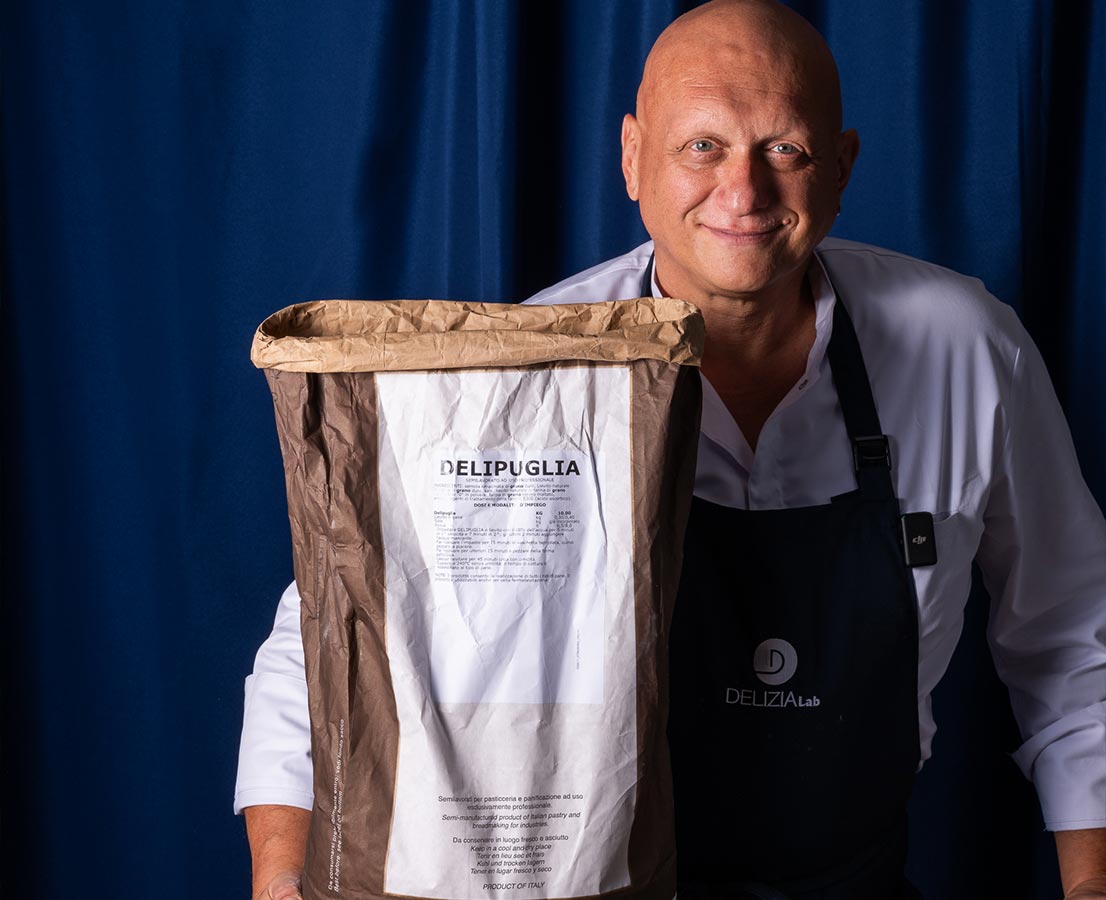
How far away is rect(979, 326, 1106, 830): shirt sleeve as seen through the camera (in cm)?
114

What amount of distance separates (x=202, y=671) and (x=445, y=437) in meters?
0.87

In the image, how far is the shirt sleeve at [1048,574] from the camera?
1141 mm

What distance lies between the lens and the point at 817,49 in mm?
1059

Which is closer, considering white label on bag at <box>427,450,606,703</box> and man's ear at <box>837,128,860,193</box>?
white label on bag at <box>427,450,606,703</box>

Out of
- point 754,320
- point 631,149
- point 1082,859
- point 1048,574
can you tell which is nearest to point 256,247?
point 631,149

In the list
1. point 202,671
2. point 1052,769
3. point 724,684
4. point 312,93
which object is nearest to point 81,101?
point 312,93

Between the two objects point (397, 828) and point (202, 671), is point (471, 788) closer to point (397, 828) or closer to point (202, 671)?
point (397, 828)

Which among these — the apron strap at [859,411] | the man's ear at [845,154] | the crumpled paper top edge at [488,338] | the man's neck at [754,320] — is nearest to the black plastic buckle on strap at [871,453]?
the apron strap at [859,411]

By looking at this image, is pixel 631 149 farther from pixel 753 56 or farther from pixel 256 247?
pixel 256 247

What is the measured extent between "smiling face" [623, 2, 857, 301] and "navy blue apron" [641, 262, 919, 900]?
208mm

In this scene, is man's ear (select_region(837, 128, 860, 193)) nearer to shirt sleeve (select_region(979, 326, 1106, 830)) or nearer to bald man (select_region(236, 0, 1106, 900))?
bald man (select_region(236, 0, 1106, 900))

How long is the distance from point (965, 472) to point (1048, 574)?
158 mm

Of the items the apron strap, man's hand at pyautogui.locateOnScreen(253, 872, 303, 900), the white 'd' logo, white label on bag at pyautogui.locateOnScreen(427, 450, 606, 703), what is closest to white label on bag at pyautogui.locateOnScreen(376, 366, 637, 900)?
white label on bag at pyautogui.locateOnScreen(427, 450, 606, 703)

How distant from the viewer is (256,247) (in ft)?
4.54
